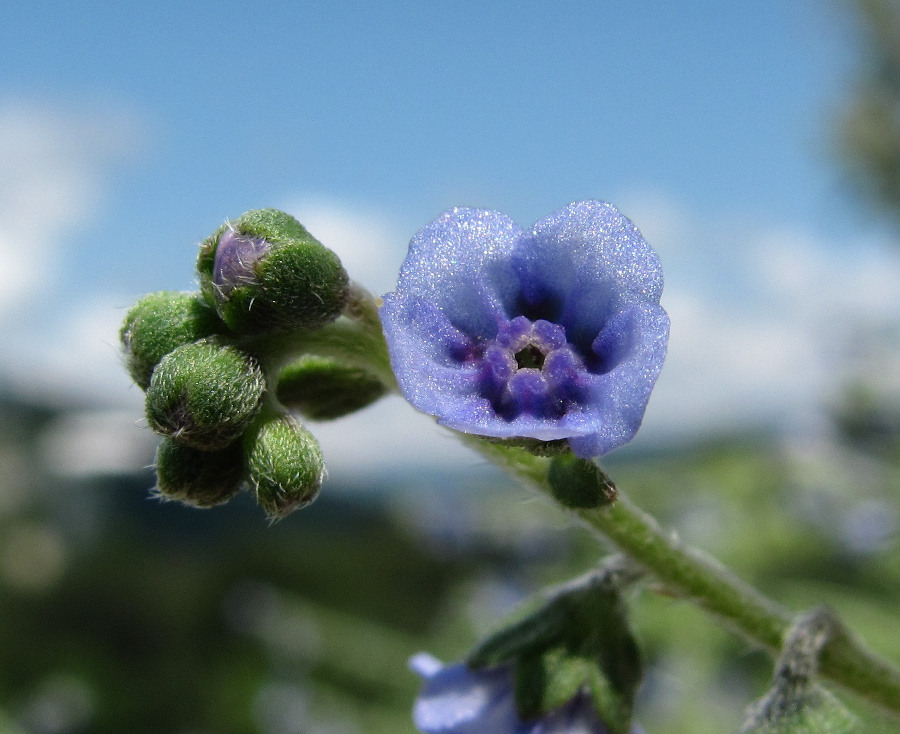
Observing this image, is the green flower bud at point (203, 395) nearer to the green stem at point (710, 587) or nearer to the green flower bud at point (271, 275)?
the green flower bud at point (271, 275)

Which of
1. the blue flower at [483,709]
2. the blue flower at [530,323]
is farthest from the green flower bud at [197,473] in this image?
the blue flower at [483,709]

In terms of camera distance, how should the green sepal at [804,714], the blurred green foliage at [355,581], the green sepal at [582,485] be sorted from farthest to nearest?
the blurred green foliage at [355,581] → the green sepal at [804,714] → the green sepal at [582,485]

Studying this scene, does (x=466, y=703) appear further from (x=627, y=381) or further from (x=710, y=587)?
(x=627, y=381)

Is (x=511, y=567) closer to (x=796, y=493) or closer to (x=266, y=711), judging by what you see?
(x=796, y=493)

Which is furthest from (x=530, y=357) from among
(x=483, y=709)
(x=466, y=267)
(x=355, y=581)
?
(x=355, y=581)

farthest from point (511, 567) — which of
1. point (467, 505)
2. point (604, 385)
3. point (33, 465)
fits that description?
point (33, 465)

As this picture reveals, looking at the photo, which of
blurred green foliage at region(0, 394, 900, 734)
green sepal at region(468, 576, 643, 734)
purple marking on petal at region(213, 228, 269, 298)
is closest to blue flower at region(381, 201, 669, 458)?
purple marking on petal at region(213, 228, 269, 298)
